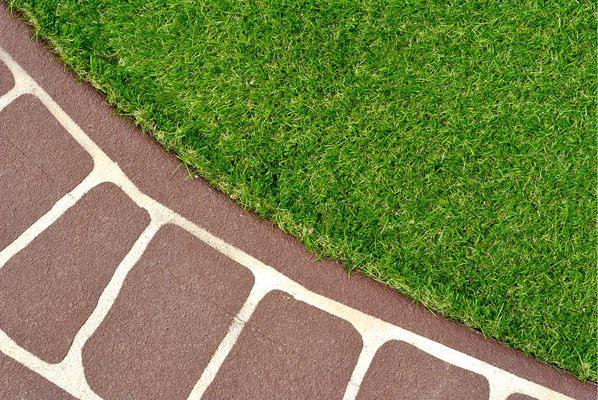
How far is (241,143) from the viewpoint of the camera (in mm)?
2535

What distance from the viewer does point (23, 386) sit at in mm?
2465

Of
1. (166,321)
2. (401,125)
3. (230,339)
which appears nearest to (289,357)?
(230,339)

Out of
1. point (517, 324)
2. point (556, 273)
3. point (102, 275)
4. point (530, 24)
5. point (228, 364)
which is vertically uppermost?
point (530, 24)

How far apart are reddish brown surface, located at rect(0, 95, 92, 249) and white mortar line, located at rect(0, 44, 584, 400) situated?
7cm

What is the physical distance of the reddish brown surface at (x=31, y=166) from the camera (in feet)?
8.27

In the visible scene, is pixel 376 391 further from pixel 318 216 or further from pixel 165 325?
pixel 165 325

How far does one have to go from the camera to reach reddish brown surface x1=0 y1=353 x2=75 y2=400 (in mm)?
2461

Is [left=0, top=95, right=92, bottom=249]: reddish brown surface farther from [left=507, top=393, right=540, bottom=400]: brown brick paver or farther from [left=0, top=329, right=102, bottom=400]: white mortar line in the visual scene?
[left=507, top=393, right=540, bottom=400]: brown brick paver

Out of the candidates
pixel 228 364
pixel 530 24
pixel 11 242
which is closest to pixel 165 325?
pixel 228 364

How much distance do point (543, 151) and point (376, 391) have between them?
1.28 m

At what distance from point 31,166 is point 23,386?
95cm

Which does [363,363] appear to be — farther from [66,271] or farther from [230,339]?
[66,271]

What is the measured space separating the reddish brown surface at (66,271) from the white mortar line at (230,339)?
0.56 meters

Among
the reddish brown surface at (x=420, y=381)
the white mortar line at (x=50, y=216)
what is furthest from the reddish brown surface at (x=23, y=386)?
the reddish brown surface at (x=420, y=381)
